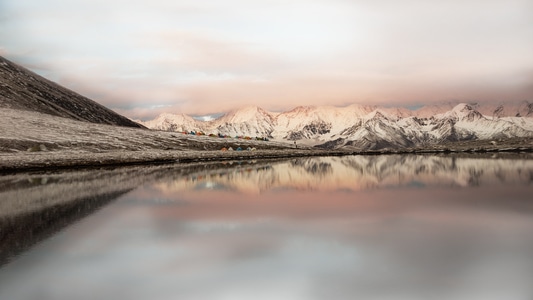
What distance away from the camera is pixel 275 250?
1819 centimetres

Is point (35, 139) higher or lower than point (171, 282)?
higher

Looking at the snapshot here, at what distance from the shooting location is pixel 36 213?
28.0 metres

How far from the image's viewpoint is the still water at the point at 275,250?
44.3 ft

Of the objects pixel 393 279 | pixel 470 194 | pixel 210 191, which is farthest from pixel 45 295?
pixel 470 194

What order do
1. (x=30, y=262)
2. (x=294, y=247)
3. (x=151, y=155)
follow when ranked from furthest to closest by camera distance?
(x=151, y=155), (x=294, y=247), (x=30, y=262)

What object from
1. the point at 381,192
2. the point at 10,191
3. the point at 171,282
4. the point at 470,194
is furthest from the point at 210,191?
the point at 171,282

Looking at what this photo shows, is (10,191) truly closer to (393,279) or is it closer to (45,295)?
(45,295)

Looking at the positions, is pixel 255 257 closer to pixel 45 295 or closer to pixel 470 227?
pixel 45 295

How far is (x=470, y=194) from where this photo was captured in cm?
3725

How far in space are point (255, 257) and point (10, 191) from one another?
113 ft

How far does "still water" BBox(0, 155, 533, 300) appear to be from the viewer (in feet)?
44.3

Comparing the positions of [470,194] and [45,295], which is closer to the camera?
[45,295]

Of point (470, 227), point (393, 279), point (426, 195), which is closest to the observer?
point (393, 279)

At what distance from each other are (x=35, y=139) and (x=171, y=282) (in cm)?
11441
